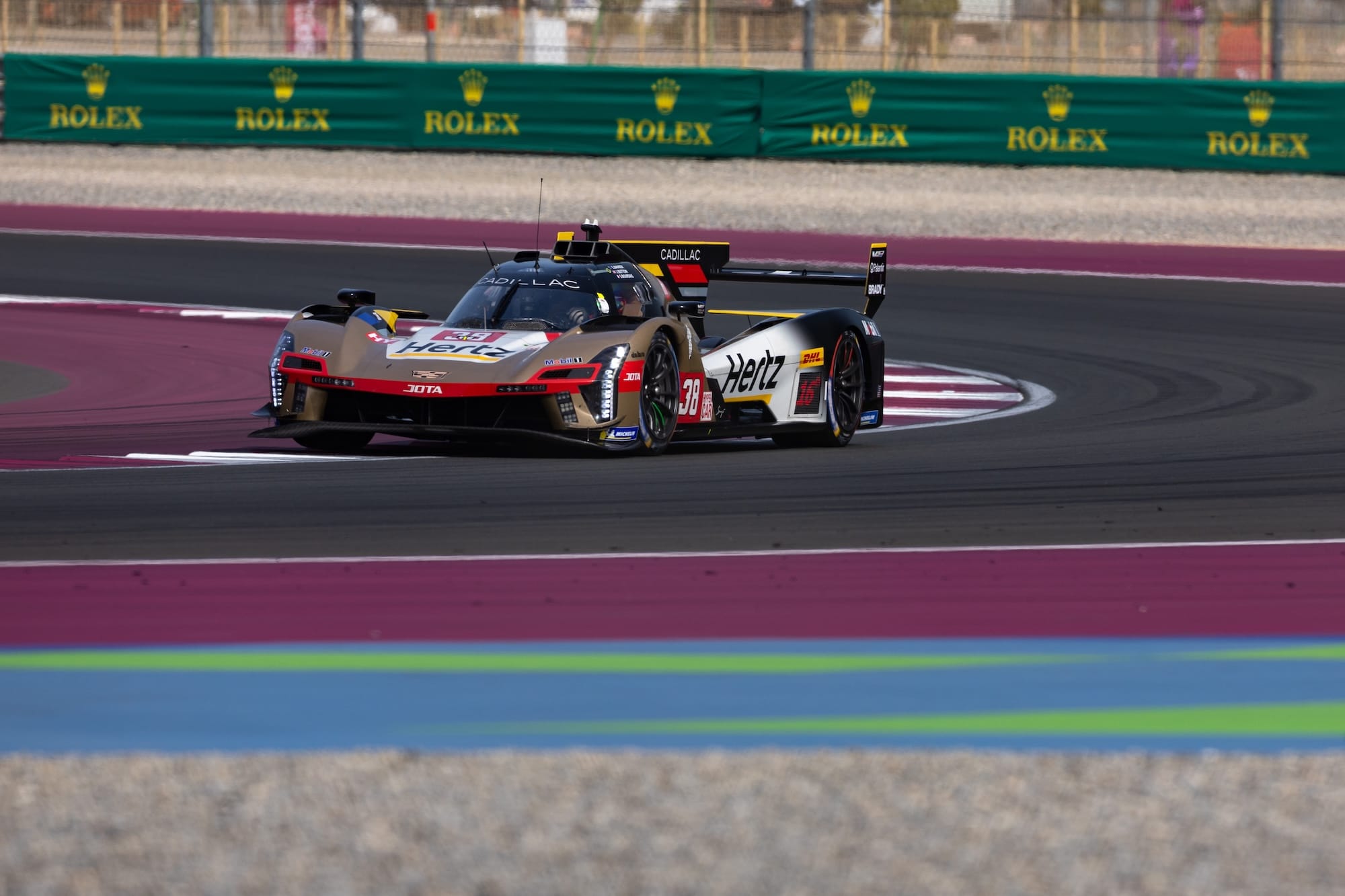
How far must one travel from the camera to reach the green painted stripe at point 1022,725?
607cm

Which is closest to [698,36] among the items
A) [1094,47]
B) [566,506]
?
[1094,47]

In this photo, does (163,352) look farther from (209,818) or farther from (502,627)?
(209,818)

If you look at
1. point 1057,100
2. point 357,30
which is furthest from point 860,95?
point 357,30

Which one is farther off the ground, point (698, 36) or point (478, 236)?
point (698, 36)

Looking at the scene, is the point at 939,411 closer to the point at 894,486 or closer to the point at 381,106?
the point at 894,486

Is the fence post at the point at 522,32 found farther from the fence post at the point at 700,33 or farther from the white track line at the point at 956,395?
the white track line at the point at 956,395

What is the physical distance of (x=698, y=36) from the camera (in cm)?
3180

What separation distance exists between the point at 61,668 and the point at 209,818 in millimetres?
1820

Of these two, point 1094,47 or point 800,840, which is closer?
point 800,840

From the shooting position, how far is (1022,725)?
20.3 feet

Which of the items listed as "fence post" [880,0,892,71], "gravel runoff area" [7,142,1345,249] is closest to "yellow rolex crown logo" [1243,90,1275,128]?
"gravel runoff area" [7,142,1345,249]

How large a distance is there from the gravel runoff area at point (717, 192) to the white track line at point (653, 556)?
16.4 m

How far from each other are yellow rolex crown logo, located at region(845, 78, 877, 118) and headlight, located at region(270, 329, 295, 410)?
704 inches

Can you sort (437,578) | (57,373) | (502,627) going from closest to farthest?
1. (502,627)
2. (437,578)
3. (57,373)
